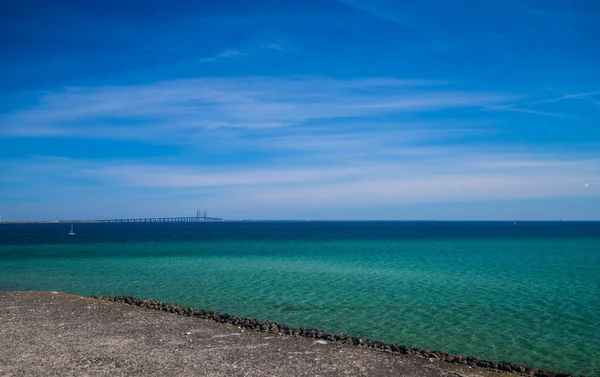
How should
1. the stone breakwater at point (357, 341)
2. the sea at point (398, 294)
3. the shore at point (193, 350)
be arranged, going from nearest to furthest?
1. the shore at point (193, 350)
2. the stone breakwater at point (357, 341)
3. the sea at point (398, 294)

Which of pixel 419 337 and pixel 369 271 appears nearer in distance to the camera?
pixel 419 337

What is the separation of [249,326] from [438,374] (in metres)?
6.49

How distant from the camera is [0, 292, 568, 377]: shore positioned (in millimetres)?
11484

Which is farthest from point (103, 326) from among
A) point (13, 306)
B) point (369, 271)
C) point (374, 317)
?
point (369, 271)

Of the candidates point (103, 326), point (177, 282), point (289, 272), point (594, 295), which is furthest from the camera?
point (289, 272)

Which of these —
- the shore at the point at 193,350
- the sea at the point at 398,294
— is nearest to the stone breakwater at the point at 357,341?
the shore at the point at 193,350

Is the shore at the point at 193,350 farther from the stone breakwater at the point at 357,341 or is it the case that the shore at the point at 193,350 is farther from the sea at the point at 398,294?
the sea at the point at 398,294

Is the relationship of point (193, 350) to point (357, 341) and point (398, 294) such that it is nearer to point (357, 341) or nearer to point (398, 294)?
point (357, 341)

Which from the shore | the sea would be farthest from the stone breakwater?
the sea

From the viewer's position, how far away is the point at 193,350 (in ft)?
42.8

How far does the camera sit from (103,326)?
51.8ft

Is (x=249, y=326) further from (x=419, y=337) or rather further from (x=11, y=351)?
(x=11, y=351)

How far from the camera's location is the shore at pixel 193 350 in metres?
11.5

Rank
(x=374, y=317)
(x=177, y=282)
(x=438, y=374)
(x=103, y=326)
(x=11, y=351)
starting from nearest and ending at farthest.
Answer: (x=438, y=374) < (x=11, y=351) < (x=103, y=326) < (x=374, y=317) < (x=177, y=282)
